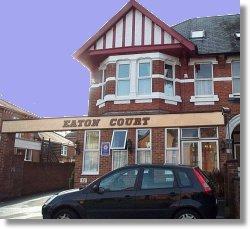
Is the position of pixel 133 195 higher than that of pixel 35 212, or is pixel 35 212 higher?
pixel 133 195

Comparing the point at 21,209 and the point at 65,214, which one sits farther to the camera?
the point at 21,209

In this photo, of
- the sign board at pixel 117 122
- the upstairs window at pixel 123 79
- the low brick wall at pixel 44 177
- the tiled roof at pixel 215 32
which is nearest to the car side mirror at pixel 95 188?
the sign board at pixel 117 122

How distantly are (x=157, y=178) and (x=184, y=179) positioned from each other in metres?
0.57

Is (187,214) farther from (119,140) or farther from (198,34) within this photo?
(198,34)

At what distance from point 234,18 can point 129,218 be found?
14.3 m

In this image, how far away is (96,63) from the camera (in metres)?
17.2

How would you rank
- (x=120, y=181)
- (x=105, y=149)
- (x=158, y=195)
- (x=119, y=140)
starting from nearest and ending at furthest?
(x=158, y=195) < (x=120, y=181) < (x=119, y=140) < (x=105, y=149)

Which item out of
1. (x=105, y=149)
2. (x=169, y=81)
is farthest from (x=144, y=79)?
(x=105, y=149)

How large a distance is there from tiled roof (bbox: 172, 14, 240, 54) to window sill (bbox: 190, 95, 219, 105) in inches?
79.5

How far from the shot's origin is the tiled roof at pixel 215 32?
53.5ft

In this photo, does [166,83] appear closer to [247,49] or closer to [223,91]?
[223,91]

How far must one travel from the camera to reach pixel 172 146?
590 inches

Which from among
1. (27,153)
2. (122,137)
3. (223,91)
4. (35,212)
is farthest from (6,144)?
(27,153)

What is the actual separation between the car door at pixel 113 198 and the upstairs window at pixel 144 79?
7.93 meters
